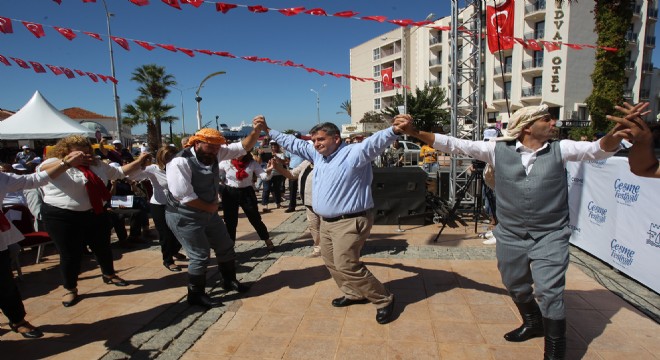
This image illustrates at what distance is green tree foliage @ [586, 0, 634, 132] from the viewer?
64.7 feet

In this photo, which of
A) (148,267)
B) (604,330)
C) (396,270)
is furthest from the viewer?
(148,267)

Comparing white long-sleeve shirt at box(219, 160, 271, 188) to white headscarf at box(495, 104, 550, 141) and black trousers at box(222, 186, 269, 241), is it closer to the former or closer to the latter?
black trousers at box(222, 186, 269, 241)

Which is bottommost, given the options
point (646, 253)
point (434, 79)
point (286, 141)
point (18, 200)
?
point (646, 253)

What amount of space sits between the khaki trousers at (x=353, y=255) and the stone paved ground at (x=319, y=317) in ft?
0.94

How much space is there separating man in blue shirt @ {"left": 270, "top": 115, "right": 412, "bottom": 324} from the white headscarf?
38.5 inches

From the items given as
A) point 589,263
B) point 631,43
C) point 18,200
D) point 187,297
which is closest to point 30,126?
point 18,200

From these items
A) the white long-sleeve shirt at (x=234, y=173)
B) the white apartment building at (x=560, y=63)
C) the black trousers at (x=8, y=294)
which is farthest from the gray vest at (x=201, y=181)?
the white apartment building at (x=560, y=63)

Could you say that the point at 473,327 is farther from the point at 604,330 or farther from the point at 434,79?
the point at 434,79

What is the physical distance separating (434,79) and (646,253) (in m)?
43.1

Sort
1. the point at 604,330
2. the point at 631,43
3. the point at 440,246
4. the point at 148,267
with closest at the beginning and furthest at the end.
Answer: the point at 604,330 → the point at 148,267 → the point at 440,246 → the point at 631,43

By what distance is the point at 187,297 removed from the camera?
3.96 metres

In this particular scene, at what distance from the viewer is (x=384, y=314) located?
3312 mm

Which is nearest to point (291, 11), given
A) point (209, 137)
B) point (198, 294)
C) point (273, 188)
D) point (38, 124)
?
point (209, 137)

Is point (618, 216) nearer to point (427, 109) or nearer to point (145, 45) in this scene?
point (145, 45)
